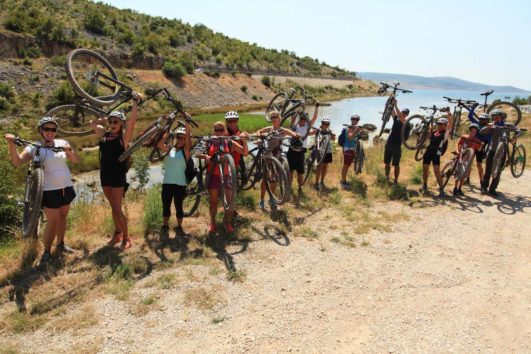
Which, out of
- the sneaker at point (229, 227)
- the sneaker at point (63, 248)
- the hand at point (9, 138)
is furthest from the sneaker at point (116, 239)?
the hand at point (9, 138)

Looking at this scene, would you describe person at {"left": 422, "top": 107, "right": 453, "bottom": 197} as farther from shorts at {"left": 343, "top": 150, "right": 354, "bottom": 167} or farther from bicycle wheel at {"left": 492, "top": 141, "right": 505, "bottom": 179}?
shorts at {"left": 343, "top": 150, "right": 354, "bottom": 167}

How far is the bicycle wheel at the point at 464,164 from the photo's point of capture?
10.1 m

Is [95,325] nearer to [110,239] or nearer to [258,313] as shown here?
[258,313]

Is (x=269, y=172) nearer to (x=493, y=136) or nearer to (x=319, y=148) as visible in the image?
(x=319, y=148)

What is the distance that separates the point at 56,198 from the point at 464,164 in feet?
30.6

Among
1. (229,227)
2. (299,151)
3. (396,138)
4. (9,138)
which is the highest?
(9,138)

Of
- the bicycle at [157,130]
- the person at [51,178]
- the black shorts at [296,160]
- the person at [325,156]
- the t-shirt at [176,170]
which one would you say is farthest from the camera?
the person at [325,156]

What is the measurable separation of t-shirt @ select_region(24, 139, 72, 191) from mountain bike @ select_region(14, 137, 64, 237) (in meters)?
0.05

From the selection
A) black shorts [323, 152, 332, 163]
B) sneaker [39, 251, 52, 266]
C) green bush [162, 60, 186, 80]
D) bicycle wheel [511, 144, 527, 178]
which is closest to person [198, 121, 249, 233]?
sneaker [39, 251, 52, 266]

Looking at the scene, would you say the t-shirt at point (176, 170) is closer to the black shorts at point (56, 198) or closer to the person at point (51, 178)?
the person at point (51, 178)

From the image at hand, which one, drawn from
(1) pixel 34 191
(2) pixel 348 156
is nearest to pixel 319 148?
(2) pixel 348 156

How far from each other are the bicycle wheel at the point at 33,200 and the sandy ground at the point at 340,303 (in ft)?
5.52

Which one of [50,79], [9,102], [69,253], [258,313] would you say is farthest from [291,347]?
[50,79]

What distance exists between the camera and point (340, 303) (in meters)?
5.36
